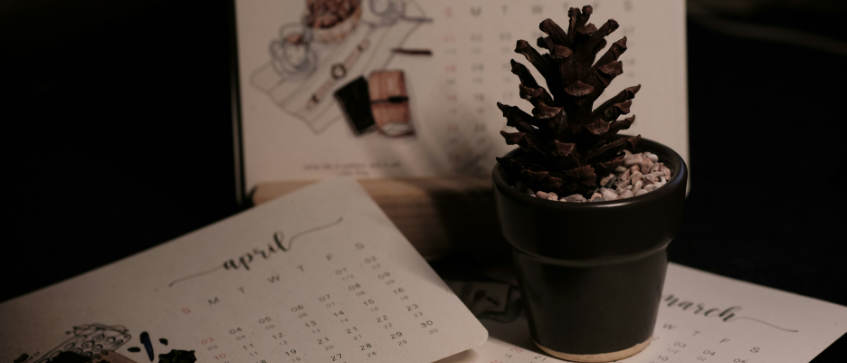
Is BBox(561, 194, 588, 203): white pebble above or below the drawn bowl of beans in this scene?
below

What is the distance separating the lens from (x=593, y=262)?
1.10ft

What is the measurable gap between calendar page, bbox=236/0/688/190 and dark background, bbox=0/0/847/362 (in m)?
0.05

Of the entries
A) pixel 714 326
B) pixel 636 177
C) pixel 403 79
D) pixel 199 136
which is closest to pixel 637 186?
pixel 636 177

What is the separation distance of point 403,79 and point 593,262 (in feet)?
0.79

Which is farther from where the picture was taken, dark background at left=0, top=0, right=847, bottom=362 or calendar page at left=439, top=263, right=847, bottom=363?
dark background at left=0, top=0, right=847, bottom=362

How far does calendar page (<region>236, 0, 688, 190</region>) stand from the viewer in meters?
0.48

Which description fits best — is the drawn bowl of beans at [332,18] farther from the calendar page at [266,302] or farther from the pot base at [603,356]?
the pot base at [603,356]

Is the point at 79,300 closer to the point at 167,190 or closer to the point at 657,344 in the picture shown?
the point at 167,190

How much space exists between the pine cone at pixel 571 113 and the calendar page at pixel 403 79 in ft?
0.42

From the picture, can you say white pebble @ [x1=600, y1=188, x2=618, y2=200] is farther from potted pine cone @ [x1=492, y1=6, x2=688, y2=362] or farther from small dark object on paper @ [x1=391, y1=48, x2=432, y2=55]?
small dark object on paper @ [x1=391, y1=48, x2=432, y2=55]

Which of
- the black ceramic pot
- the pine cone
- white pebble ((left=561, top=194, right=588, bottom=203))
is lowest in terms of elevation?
the black ceramic pot

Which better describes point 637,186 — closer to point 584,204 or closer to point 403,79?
point 584,204

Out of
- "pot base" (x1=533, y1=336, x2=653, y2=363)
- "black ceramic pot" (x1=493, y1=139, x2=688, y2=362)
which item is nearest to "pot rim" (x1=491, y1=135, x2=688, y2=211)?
"black ceramic pot" (x1=493, y1=139, x2=688, y2=362)

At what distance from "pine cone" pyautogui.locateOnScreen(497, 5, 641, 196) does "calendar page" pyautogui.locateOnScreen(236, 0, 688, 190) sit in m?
0.13
